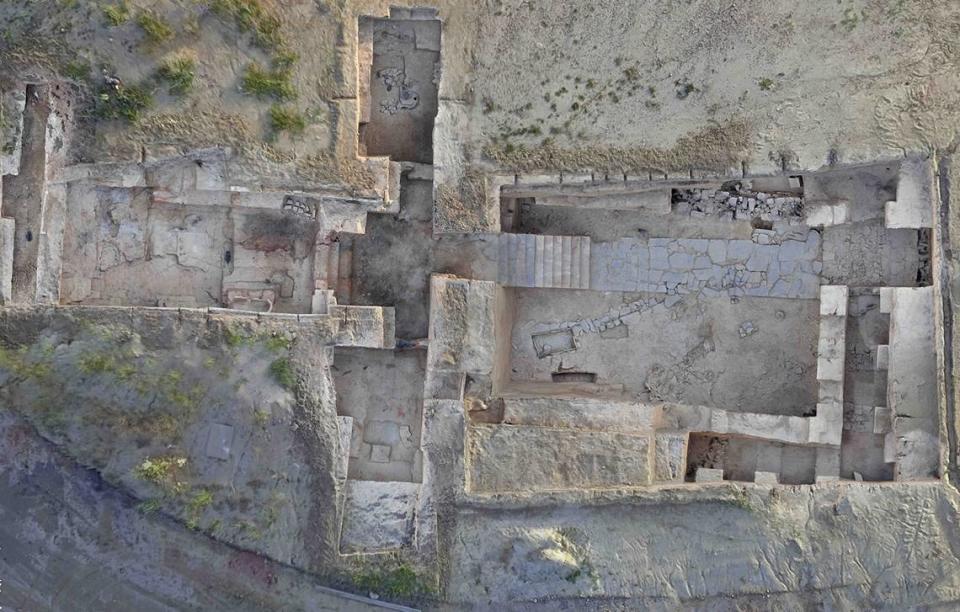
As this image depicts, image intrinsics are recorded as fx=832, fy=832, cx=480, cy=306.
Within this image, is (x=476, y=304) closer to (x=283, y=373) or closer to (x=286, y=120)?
(x=283, y=373)

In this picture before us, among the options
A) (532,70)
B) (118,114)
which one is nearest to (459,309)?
(532,70)

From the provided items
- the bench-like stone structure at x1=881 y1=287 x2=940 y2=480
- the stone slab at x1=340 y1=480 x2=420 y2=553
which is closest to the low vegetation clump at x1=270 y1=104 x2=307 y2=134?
the stone slab at x1=340 y1=480 x2=420 y2=553

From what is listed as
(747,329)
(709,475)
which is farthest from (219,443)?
(747,329)

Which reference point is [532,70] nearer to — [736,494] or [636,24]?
[636,24]

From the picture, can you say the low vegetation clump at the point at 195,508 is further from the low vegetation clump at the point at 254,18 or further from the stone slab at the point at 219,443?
the low vegetation clump at the point at 254,18

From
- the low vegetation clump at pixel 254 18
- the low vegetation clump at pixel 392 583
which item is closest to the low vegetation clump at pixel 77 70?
the low vegetation clump at pixel 254 18
